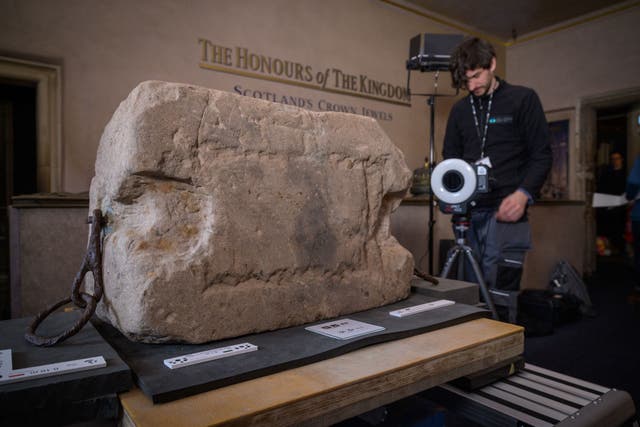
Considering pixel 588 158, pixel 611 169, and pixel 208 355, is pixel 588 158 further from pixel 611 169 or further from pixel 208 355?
pixel 208 355

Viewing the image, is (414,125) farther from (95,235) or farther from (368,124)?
(95,235)

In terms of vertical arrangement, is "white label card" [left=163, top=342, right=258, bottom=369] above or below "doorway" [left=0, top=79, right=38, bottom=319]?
below

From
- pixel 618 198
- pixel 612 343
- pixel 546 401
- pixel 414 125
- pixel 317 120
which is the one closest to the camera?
pixel 546 401

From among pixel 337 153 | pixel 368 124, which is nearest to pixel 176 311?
pixel 337 153

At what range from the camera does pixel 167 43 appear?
3.53 m

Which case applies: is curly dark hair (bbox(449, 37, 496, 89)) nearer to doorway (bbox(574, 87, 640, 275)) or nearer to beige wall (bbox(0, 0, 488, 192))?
beige wall (bbox(0, 0, 488, 192))

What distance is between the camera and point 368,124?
4.77 ft

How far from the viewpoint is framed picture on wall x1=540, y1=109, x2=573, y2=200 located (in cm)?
598

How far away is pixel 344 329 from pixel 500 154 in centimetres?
154

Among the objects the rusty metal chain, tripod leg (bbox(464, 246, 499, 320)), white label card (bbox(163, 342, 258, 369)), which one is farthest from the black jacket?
the rusty metal chain

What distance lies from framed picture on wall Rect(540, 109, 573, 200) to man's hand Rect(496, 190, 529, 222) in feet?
14.4

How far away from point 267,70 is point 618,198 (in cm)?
330

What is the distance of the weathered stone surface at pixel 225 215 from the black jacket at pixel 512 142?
112cm

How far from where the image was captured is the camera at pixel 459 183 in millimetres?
2074
